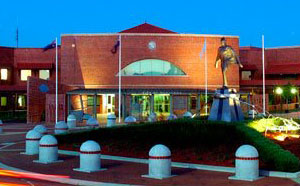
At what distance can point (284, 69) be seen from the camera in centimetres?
6241

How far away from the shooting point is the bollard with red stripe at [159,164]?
13234 millimetres

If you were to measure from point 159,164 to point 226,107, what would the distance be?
34.4 ft

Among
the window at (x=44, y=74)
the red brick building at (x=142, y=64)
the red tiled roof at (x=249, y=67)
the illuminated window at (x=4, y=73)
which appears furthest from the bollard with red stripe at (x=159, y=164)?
the illuminated window at (x=4, y=73)

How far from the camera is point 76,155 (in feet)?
60.2

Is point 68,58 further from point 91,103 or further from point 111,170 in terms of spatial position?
point 111,170

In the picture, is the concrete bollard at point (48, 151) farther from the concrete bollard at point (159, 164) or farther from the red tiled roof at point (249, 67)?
the red tiled roof at point (249, 67)

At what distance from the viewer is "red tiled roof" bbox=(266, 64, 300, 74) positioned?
61.6 m

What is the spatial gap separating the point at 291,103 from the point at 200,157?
5147cm

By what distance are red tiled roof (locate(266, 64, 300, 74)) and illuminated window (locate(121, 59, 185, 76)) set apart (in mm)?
15709

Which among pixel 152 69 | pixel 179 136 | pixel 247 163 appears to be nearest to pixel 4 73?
pixel 152 69

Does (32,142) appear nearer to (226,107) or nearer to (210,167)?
(210,167)

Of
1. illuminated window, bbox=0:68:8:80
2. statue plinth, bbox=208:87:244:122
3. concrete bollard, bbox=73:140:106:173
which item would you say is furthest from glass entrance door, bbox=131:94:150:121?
concrete bollard, bbox=73:140:106:173

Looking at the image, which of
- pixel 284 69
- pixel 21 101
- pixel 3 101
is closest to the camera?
pixel 3 101

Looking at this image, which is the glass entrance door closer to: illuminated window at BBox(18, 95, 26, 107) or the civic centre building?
the civic centre building
